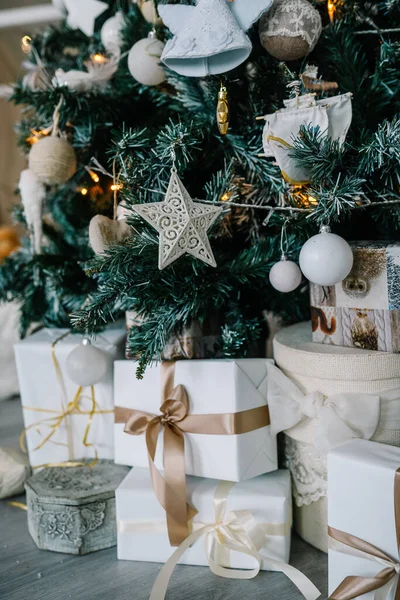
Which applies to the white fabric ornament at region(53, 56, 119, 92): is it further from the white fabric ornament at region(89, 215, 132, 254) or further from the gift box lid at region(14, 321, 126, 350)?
the gift box lid at region(14, 321, 126, 350)

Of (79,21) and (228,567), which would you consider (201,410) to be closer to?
(228,567)

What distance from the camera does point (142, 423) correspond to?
793 mm

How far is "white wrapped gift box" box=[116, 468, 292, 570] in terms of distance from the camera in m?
Result: 0.74

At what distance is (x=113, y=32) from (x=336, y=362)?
661 mm

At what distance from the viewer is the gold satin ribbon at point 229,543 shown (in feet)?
2.33

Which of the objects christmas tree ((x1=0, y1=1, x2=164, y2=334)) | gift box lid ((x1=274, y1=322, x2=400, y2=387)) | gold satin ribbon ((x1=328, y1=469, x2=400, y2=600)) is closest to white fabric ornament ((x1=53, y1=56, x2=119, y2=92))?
christmas tree ((x1=0, y1=1, x2=164, y2=334))

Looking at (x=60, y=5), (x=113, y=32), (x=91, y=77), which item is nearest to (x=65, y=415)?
(x=91, y=77)

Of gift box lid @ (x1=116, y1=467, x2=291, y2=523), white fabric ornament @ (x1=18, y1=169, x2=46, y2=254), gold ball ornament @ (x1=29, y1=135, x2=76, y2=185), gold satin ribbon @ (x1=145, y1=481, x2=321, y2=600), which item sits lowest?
gold satin ribbon @ (x1=145, y1=481, x2=321, y2=600)

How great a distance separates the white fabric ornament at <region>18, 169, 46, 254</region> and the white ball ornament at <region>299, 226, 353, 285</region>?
51 centimetres

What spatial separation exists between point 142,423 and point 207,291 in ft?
0.68

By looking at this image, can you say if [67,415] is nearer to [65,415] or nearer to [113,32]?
[65,415]

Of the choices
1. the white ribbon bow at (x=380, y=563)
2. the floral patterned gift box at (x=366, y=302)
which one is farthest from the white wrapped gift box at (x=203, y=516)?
the floral patterned gift box at (x=366, y=302)

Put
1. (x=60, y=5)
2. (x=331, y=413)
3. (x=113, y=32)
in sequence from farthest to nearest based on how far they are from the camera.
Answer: (x=60, y=5)
(x=113, y=32)
(x=331, y=413)

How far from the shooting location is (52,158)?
85cm
